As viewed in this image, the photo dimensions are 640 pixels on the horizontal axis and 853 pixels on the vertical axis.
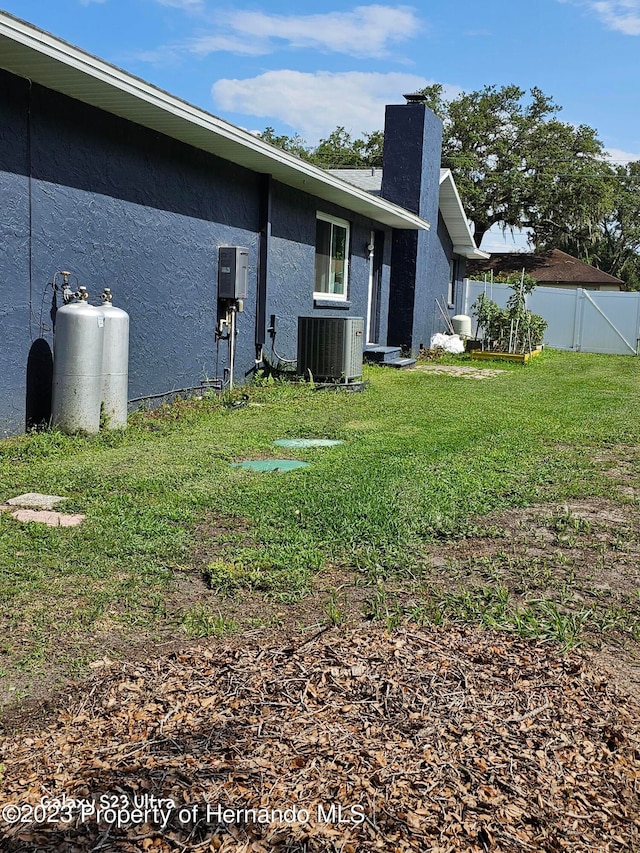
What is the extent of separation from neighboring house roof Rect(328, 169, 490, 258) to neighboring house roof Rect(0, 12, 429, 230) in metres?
7.58

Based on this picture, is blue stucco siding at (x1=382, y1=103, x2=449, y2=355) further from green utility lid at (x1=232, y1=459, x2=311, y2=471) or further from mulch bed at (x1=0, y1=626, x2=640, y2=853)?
mulch bed at (x1=0, y1=626, x2=640, y2=853)

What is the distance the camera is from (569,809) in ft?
7.54

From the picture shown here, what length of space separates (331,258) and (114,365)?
310 inches

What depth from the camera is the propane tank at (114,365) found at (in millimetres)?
7660

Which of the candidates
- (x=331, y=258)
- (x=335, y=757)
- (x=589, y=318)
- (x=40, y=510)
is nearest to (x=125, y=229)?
(x=40, y=510)

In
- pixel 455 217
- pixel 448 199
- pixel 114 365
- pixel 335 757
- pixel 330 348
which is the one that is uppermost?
pixel 448 199

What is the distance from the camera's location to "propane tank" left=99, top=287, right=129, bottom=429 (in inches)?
302

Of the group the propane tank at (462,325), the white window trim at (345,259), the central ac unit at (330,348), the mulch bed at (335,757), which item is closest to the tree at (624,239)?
the propane tank at (462,325)

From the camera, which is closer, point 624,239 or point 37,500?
point 37,500

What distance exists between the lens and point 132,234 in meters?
8.84

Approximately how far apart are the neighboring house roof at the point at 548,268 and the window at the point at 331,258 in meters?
25.4

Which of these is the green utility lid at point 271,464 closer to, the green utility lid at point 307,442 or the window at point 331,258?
the green utility lid at point 307,442

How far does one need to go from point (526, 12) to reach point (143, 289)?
7.08m

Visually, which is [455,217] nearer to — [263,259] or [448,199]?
[448,199]
